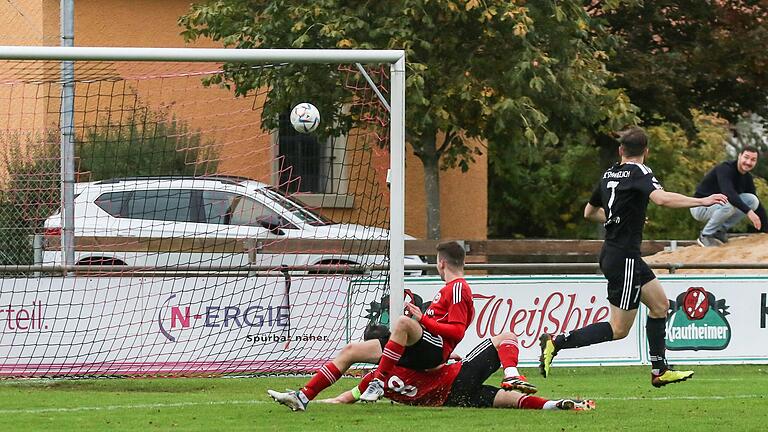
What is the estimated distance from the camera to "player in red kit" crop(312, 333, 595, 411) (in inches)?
393

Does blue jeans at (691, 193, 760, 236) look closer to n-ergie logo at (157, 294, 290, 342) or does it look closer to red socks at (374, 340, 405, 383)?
n-ergie logo at (157, 294, 290, 342)

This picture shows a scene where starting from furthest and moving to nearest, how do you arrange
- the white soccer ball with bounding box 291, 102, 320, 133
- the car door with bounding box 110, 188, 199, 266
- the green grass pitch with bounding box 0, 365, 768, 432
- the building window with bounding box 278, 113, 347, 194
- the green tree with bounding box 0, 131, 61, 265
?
the car door with bounding box 110, 188, 199, 266
the building window with bounding box 278, 113, 347, 194
the green tree with bounding box 0, 131, 61, 265
the white soccer ball with bounding box 291, 102, 320, 133
the green grass pitch with bounding box 0, 365, 768, 432

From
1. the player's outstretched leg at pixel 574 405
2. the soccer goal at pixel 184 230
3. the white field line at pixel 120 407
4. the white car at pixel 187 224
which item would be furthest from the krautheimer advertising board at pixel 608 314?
the player's outstretched leg at pixel 574 405

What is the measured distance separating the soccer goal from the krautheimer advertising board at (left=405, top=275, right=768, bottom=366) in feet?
4.20

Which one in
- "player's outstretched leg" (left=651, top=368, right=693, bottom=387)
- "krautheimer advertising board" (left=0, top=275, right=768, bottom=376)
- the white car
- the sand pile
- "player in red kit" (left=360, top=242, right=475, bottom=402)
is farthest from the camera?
the sand pile

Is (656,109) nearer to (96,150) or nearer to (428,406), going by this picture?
(96,150)

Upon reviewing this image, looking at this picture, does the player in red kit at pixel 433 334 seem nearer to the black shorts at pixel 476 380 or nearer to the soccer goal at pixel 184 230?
the black shorts at pixel 476 380

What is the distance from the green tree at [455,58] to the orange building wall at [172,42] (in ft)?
5.64

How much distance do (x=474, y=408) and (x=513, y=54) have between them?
11.1m

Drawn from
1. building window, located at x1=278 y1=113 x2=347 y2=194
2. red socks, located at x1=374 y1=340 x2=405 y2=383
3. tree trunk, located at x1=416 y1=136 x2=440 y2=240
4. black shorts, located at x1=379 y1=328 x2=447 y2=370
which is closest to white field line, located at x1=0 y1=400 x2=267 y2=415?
red socks, located at x1=374 y1=340 x2=405 y2=383

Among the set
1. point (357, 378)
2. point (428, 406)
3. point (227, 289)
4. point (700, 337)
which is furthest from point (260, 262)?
point (428, 406)

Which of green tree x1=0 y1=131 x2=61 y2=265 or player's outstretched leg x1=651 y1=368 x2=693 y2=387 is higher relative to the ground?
green tree x1=0 y1=131 x2=61 y2=265

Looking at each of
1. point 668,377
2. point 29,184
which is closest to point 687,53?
point 29,184

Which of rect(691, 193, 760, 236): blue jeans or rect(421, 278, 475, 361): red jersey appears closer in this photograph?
rect(421, 278, 475, 361): red jersey
